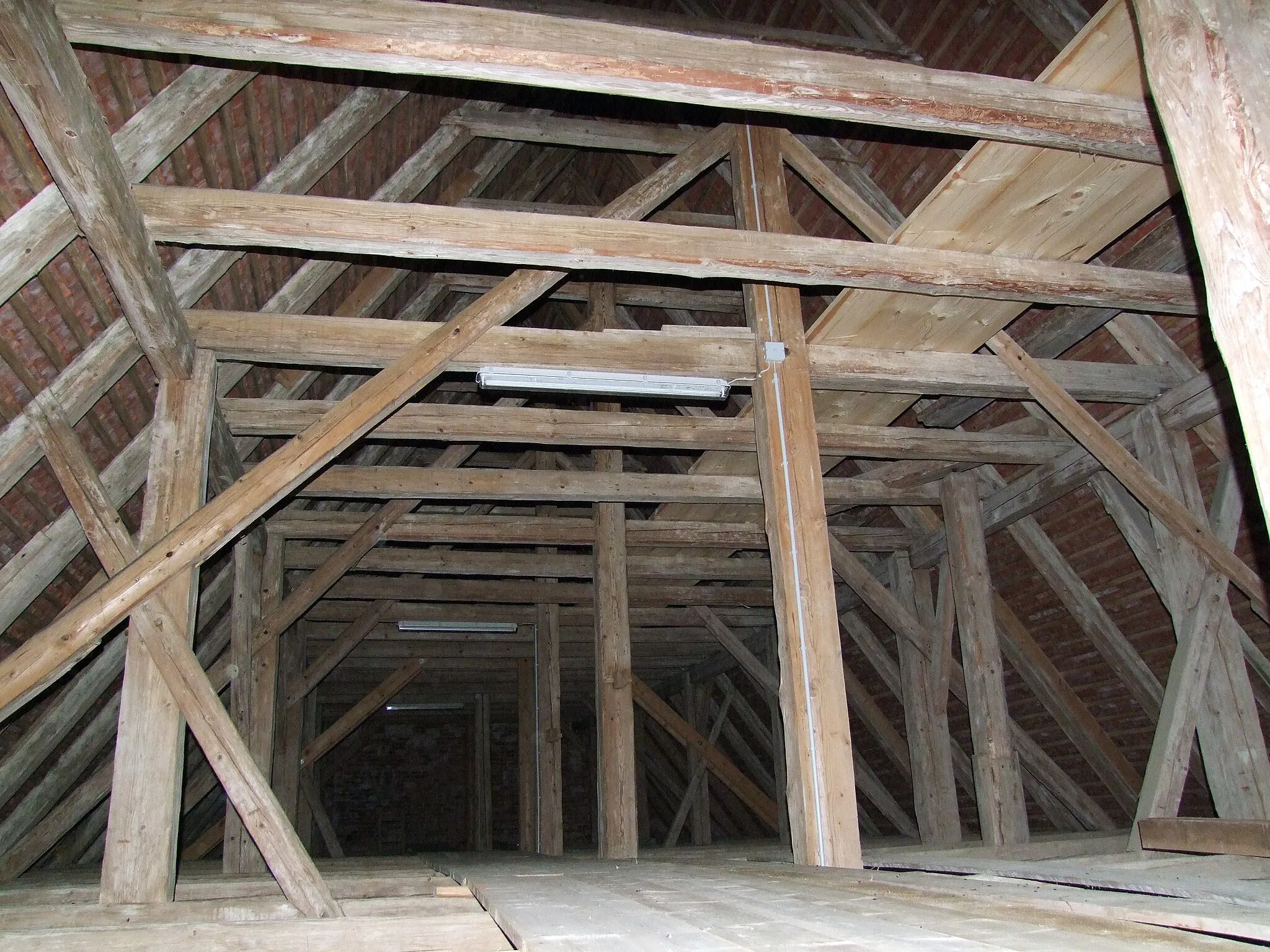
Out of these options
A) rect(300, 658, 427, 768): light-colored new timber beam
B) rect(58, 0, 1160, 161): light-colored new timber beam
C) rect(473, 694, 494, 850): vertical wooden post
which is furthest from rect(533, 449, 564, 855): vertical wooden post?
rect(58, 0, 1160, 161): light-colored new timber beam

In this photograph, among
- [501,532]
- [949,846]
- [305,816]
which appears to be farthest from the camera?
[305,816]

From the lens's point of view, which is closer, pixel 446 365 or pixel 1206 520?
pixel 446 365

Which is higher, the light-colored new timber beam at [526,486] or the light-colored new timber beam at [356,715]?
the light-colored new timber beam at [526,486]

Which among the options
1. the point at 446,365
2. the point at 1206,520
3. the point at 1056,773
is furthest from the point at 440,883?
the point at 1056,773

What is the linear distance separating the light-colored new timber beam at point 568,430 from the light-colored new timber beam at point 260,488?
2.88 ft

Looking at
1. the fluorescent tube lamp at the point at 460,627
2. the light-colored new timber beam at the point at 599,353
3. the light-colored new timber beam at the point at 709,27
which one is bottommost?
the fluorescent tube lamp at the point at 460,627

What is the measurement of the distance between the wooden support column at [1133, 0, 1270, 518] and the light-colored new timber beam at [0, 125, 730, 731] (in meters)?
2.98

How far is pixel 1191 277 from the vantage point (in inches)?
183

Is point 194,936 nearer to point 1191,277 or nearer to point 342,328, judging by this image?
→ point 342,328

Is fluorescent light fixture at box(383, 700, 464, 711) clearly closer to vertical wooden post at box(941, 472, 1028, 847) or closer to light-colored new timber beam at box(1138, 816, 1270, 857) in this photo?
vertical wooden post at box(941, 472, 1028, 847)

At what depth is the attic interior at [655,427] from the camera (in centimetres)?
283

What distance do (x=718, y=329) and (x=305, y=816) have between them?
616 centimetres

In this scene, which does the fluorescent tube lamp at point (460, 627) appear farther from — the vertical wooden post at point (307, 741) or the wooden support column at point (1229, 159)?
the wooden support column at point (1229, 159)

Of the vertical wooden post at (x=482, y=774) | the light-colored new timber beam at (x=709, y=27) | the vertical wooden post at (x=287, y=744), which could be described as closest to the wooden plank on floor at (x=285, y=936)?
the light-colored new timber beam at (x=709, y=27)
